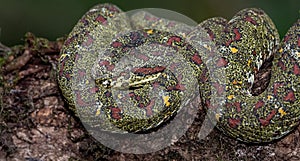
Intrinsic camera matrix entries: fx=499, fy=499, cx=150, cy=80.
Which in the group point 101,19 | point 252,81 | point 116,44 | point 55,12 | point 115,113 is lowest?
point 252,81

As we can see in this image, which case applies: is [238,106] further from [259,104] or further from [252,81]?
[252,81]

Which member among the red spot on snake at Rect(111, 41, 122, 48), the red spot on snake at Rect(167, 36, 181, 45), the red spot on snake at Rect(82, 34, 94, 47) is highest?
the red spot on snake at Rect(82, 34, 94, 47)

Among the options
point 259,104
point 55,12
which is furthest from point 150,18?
point 55,12

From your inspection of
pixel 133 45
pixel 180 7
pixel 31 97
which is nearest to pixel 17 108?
pixel 31 97

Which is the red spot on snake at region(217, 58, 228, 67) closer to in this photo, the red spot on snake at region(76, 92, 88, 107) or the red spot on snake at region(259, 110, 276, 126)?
the red spot on snake at region(259, 110, 276, 126)

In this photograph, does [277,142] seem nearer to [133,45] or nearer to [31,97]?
[133,45]

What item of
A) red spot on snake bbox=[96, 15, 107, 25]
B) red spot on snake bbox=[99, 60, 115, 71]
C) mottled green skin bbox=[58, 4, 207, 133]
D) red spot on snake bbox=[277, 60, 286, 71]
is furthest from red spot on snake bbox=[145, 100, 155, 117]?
red spot on snake bbox=[277, 60, 286, 71]
